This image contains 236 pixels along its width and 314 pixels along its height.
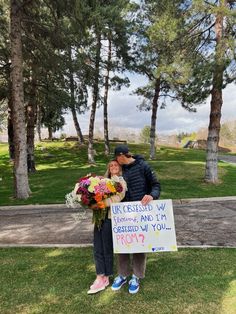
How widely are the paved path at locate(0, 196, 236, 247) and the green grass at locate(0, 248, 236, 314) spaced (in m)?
0.86

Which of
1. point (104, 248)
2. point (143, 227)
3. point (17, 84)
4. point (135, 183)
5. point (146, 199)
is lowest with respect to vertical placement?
point (104, 248)

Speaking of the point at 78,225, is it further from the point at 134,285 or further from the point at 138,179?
the point at 138,179

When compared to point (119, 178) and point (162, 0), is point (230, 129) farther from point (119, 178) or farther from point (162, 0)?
point (119, 178)

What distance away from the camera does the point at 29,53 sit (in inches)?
602

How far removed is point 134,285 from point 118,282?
25 cm

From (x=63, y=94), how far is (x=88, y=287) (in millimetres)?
15844

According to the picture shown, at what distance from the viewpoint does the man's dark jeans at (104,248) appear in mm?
4953

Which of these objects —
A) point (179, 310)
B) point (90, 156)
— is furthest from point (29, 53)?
point (179, 310)

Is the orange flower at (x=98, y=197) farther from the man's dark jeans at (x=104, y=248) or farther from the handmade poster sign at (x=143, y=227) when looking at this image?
the man's dark jeans at (x=104, y=248)

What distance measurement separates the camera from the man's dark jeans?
495 centimetres

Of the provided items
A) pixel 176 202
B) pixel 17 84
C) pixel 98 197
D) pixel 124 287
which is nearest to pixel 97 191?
pixel 98 197

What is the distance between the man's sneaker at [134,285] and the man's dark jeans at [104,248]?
0.34 metres

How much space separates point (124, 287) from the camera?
4.95 metres

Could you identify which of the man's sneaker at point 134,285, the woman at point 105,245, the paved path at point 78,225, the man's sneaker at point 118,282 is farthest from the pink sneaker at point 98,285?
the paved path at point 78,225
